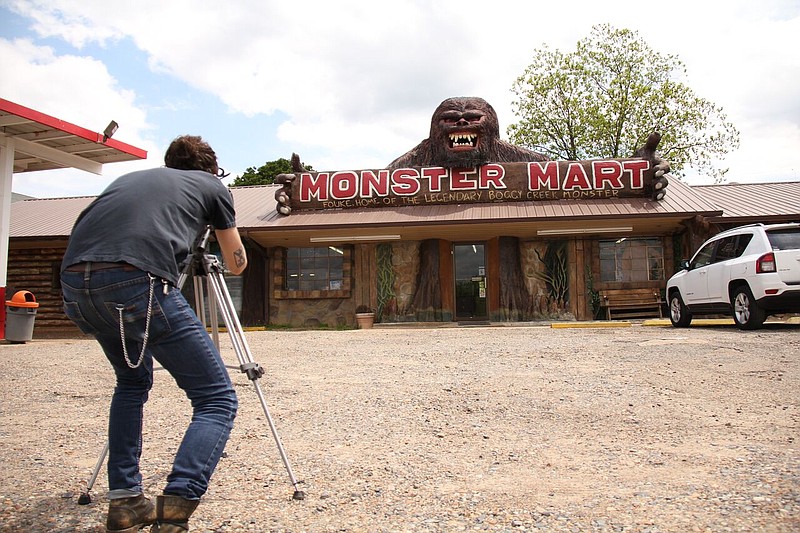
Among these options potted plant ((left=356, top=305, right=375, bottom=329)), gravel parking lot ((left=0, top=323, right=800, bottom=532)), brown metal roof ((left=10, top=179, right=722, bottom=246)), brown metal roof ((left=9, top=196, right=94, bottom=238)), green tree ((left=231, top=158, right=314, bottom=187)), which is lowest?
gravel parking lot ((left=0, top=323, right=800, bottom=532))

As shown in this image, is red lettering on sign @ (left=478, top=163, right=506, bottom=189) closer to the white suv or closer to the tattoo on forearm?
the white suv

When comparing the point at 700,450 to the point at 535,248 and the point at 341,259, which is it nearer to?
the point at 535,248

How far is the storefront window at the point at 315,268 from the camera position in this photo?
15.8 m

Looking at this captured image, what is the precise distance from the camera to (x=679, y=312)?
11.0 meters

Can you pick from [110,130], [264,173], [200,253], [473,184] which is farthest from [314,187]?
[264,173]

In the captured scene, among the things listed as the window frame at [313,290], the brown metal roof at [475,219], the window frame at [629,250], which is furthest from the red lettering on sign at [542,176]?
the window frame at [313,290]

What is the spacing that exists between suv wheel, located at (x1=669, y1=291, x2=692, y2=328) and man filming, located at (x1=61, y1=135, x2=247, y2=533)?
1015 cm

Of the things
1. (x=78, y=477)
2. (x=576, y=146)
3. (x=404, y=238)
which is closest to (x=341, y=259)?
(x=404, y=238)

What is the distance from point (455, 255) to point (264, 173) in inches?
1092

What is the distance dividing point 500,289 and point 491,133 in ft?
12.9

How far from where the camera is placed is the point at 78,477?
3221 mm

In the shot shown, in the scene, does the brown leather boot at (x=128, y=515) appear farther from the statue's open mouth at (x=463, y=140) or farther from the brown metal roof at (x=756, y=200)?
the brown metal roof at (x=756, y=200)

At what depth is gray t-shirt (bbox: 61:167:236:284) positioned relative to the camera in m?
2.28

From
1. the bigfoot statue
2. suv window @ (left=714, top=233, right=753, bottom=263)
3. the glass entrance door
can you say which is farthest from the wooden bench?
suv window @ (left=714, top=233, right=753, bottom=263)
